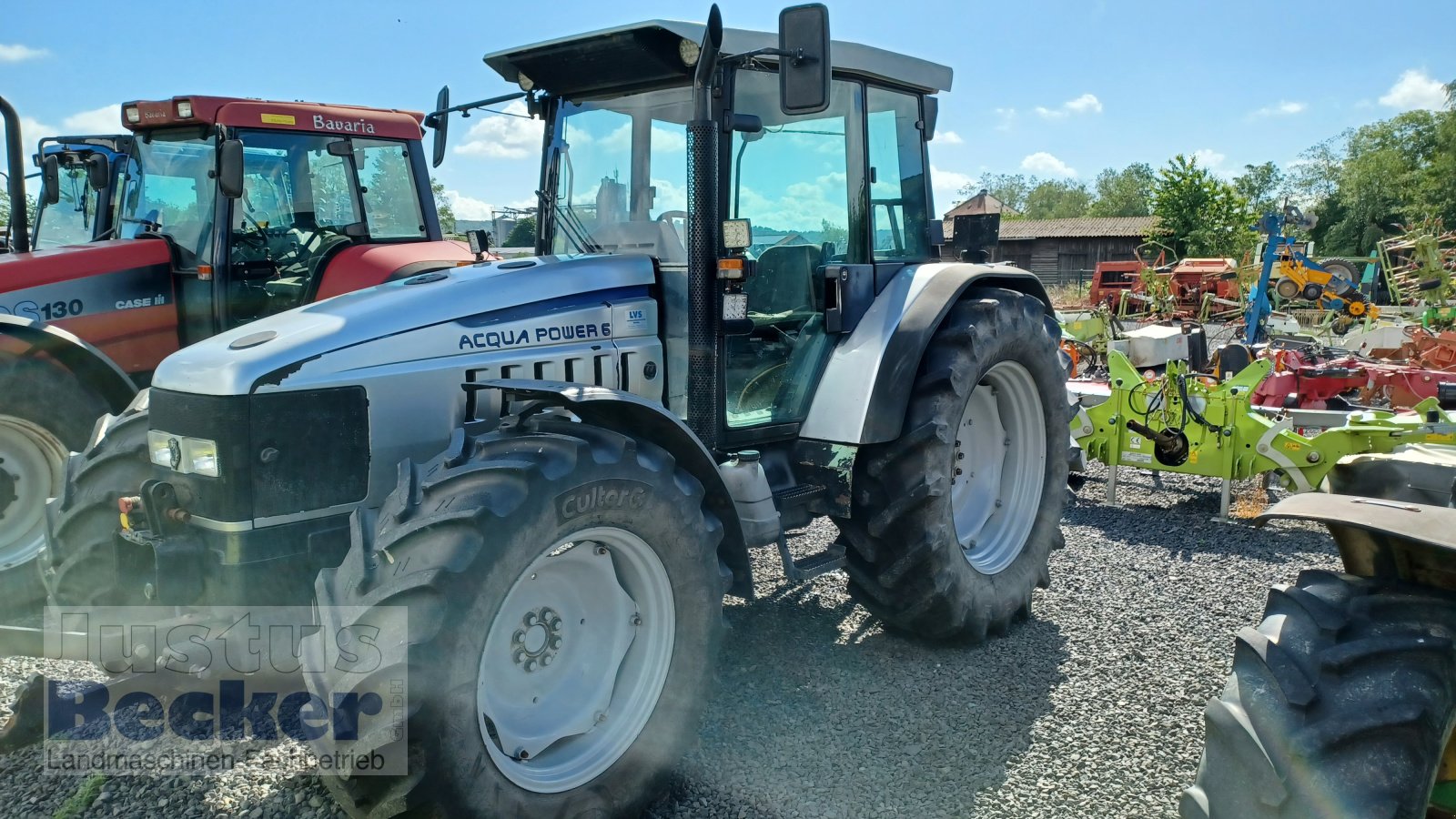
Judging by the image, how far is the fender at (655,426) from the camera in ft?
9.38

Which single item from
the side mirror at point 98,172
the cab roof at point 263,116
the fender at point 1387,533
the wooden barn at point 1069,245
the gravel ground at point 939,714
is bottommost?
the gravel ground at point 939,714

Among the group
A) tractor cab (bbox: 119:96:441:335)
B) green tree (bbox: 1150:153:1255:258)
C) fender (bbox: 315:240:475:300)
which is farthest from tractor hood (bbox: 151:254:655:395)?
green tree (bbox: 1150:153:1255:258)

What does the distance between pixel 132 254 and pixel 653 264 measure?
4.17 meters

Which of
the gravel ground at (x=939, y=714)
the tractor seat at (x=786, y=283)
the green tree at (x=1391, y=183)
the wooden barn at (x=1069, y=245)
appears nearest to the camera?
the gravel ground at (x=939, y=714)

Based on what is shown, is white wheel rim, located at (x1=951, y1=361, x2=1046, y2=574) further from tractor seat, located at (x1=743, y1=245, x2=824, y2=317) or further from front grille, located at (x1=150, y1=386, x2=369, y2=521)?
front grille, located at (x1=150, y1=386, x2=369, y2=521)

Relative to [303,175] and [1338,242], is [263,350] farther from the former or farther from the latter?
[1338,242]

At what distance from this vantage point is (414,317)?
311 centimetres

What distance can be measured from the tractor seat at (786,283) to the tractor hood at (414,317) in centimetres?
43

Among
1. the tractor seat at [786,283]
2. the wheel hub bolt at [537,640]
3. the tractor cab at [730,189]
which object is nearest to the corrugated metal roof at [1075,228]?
the tractor cab at [730,189]

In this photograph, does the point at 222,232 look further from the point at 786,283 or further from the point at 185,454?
the point at 786,283

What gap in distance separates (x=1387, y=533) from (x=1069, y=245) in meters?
47.3

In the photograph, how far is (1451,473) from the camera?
2.49 metres

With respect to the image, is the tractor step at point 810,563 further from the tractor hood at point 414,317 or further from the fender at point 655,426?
the tractor hood at point 414,317

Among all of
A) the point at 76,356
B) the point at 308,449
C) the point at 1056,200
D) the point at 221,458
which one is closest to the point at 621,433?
the point at 308,449
